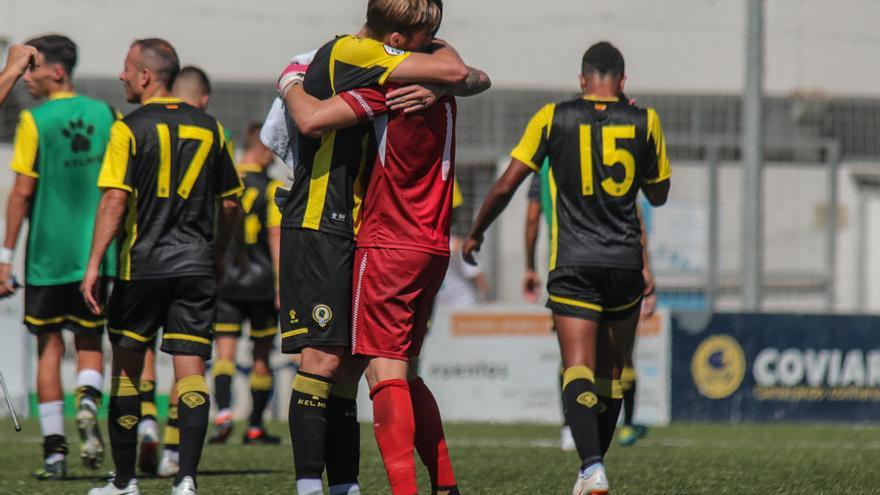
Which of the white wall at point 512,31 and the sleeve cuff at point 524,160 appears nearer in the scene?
the sleeve cuff at point 524,160

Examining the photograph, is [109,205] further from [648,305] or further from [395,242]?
[648,305]

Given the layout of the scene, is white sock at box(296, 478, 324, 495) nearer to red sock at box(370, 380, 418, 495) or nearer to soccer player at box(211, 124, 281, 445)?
red sock at box(370, 380, 418, 495)

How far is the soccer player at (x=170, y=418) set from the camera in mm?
7324

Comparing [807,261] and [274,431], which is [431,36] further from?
[807,261]

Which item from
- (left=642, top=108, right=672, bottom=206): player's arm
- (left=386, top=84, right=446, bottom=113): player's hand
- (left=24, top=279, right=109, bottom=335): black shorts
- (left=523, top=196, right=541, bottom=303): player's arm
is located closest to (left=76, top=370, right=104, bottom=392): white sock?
(left=24, top=279, right=109, bottom=335): black shorts

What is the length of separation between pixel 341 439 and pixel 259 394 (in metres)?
4.83

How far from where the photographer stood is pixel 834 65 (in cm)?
1861

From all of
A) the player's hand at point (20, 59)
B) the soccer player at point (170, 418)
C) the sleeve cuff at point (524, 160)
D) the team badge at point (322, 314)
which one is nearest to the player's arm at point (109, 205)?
the player's hand at point (20, 59)

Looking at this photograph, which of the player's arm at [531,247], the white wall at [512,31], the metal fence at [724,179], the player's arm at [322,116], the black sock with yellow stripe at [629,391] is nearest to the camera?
the player's arm at [322,116]

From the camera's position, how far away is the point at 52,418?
7.38 m

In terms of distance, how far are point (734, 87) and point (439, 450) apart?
12731 millimetres

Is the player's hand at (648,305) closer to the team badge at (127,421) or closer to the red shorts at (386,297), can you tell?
the team badge at (127,421)

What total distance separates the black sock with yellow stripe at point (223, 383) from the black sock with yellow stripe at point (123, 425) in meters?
3.59

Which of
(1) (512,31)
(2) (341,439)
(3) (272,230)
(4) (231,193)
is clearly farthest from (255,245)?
(1) (512,31)
